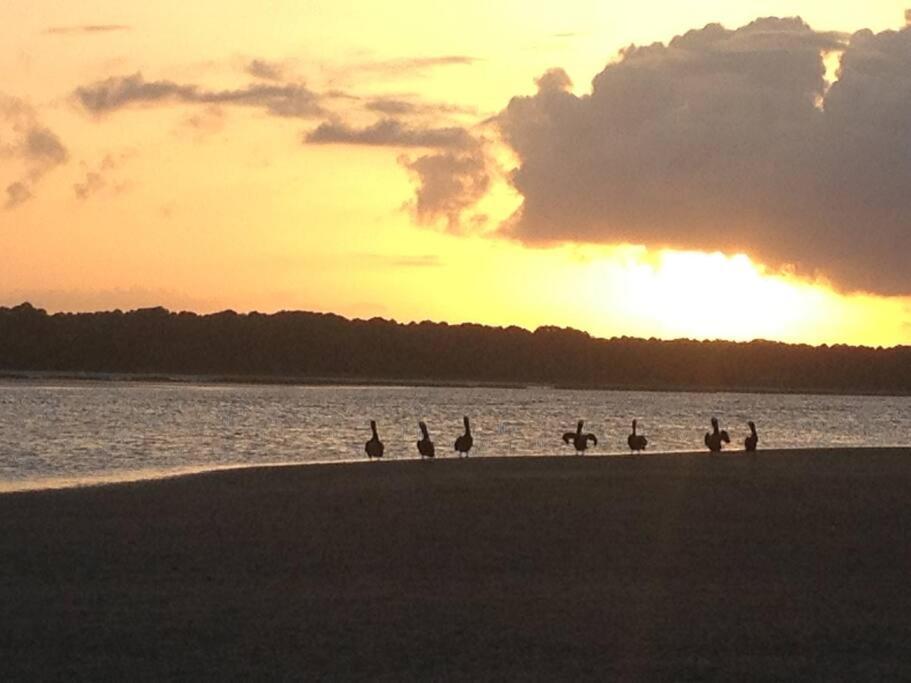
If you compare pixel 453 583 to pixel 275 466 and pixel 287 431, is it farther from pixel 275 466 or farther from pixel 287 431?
pixel 287 431

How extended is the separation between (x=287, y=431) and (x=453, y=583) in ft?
122

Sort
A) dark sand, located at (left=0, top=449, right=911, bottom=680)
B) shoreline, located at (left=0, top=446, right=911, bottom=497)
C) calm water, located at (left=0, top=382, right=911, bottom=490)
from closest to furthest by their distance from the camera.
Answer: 1. dark sand, located at (left=0, top=449, right=911, bottom=680)
2. shoreline, located at (left=0, top=446, right=911, bottom=497)
3. calm water, located at (left=0, top=382, right=911, bottom=490)

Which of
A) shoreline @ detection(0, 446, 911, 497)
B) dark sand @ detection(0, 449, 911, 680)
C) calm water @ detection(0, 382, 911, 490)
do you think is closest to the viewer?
dark sand @ detection(0, 449, 911, 680)

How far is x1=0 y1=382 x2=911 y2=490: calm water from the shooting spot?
114 feet

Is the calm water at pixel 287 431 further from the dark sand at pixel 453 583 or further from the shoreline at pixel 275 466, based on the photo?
the dark sand at pixel 453 583

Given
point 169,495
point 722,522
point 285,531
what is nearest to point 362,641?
point 285,531

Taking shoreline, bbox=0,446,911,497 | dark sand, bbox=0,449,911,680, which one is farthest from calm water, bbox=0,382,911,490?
dark sand, bbox=0,449,911,680

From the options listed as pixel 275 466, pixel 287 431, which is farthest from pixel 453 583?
pixel 287 431

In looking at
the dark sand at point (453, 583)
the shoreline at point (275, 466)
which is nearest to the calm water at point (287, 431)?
the shoreline at point (275, 466)

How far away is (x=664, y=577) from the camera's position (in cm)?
1484

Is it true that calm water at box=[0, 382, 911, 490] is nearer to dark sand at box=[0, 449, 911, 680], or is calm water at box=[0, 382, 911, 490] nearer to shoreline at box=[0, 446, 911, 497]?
shoreline at box=[0, 446, 911, 497]

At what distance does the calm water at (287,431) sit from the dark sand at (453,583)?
306 inches

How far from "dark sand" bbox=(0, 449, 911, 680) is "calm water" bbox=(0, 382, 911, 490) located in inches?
306

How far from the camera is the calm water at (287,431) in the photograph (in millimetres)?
34688
